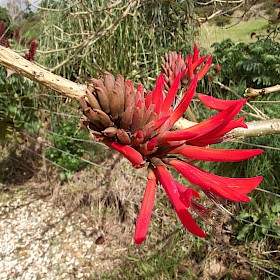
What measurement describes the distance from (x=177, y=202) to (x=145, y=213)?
36mm

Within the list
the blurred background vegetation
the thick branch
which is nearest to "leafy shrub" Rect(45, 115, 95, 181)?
the blurred background vegetation

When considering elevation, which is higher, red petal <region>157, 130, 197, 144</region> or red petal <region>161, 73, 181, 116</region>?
red petal <region>161, 73, 181, 116</region>

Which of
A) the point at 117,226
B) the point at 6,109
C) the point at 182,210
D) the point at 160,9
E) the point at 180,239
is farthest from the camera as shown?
the point at 160,9

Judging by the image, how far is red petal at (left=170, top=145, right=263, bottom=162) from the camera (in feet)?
1.08

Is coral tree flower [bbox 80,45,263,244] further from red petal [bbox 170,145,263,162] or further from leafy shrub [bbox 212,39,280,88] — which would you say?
leafy shrub [bbox 212,39,280,88]

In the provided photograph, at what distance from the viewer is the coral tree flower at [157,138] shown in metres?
0.32

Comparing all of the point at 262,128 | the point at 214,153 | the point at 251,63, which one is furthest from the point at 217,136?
Answer: the point at 251,63

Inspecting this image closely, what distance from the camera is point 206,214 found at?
41cm

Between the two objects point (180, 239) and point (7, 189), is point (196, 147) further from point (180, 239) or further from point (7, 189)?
point (7, 189)

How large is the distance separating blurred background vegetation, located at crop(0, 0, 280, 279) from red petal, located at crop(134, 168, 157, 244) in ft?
4.00

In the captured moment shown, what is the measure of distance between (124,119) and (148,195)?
0.09m

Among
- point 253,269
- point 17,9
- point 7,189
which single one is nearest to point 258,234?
point 253,269

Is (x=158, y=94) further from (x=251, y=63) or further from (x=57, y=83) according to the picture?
(x=251, y=63)

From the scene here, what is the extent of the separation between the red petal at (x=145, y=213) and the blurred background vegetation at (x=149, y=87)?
1220 mm
